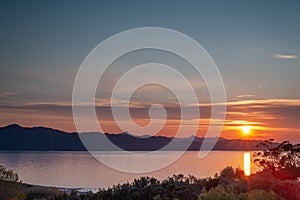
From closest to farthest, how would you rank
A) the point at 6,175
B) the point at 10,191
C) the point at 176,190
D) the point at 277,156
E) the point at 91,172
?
the point at 10,191
the point at 6,175
the point at 176,190
the point at 277,156
the point at 91,172

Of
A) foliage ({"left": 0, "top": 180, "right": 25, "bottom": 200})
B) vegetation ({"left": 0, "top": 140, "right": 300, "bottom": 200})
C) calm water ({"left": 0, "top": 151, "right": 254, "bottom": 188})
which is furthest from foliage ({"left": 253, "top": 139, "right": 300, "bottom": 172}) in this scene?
foliage ({"left": 0, "top": 180, "right": 25, "bottom": 200})

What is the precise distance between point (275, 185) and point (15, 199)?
34.7 ft

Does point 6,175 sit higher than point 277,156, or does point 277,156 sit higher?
point 277,156

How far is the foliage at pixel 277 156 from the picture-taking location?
43406 millimetres

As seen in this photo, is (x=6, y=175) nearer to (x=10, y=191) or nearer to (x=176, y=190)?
(x=10, y=191)

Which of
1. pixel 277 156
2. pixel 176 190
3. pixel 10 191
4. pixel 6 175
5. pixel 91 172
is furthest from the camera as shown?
pixel 91 172

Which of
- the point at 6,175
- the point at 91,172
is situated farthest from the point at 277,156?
the point at 91,172

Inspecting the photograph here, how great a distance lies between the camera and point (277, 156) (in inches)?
1769

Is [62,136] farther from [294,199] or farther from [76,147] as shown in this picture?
[294,199]

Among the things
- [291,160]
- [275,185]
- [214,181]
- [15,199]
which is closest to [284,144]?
[291,160]

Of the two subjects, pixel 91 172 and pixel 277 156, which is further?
pixel 91 172

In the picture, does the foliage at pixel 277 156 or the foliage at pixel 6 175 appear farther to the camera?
the foliage at pixel 277 156

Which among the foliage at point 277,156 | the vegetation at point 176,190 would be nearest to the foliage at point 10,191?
the vegetation at point 176,190

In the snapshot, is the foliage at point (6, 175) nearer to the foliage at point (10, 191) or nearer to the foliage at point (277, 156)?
the foliage at point (10, 191)
